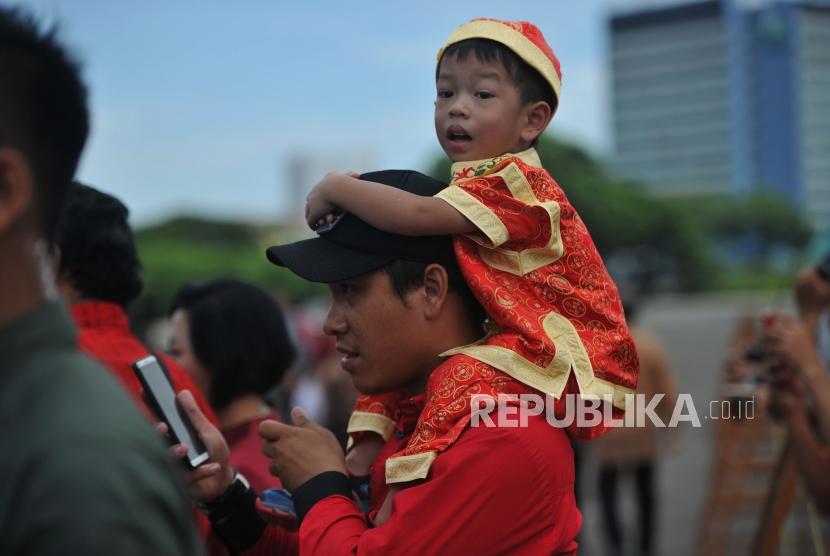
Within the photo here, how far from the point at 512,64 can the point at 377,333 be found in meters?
0.70

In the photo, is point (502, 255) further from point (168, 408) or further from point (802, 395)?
point (802, 395)

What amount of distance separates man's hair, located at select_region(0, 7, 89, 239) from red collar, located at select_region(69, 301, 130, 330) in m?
1.43

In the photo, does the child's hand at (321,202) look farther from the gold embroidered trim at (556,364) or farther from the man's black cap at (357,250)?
the gold embroidered trim at (556,364)

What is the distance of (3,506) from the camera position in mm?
1050

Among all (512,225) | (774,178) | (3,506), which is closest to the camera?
(3,506)

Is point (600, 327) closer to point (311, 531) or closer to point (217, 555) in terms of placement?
point (311, 531)

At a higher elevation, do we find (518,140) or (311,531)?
(518,140)

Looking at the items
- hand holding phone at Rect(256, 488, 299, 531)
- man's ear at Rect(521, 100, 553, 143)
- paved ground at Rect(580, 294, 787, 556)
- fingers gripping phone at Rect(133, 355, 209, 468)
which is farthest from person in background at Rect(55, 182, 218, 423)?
paved ground at Rect(580, 294, 787, 556)

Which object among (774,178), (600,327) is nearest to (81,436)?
(600,327)

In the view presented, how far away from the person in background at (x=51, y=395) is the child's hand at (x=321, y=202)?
808 mm

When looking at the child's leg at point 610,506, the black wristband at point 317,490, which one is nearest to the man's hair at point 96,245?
the black wristband at point 317,490

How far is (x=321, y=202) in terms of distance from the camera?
2.05 meters

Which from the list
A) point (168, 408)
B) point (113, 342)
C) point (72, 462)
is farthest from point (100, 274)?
point (72, 462)

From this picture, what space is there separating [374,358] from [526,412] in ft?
1.13
